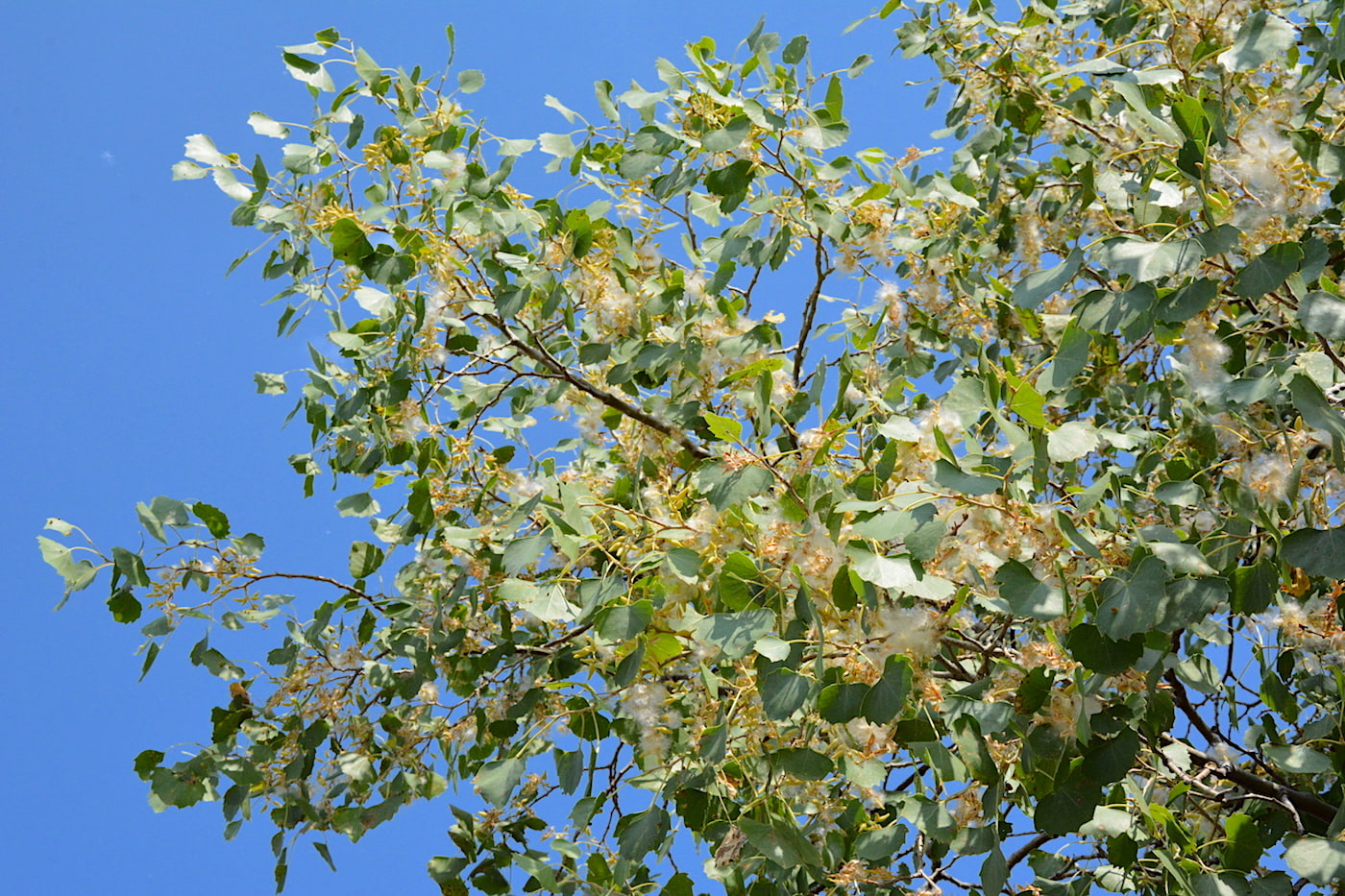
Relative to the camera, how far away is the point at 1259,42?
1501mm

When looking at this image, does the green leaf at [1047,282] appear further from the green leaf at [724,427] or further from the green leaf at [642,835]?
the green leaf at [642,835]

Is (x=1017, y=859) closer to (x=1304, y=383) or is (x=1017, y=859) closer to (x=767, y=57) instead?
(x=1304, y=383)

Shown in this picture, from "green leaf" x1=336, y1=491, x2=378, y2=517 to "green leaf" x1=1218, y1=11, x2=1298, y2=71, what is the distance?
1.81 metres

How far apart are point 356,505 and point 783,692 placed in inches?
53.0

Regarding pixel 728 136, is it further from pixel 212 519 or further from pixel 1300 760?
pixel 1300 760

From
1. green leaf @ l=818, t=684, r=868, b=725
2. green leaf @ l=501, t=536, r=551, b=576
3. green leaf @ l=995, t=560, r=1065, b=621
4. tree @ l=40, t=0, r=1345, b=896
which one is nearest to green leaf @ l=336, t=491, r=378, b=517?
tree @ l=40, t=0, r=1345, b=896

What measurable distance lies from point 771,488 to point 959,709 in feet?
1.34

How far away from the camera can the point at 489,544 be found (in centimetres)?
215

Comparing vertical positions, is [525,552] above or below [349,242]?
below

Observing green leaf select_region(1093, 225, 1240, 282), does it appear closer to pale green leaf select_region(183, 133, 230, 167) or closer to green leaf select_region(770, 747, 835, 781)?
green leaf select_region(770, 747, 835, 781)

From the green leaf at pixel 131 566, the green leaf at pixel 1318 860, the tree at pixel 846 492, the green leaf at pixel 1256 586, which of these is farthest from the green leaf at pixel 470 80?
the green leaf at pixel 1318 860

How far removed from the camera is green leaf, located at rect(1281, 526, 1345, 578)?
4.42ft

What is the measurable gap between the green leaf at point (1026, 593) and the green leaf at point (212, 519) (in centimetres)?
144

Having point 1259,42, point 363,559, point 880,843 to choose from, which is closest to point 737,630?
point 880,843
